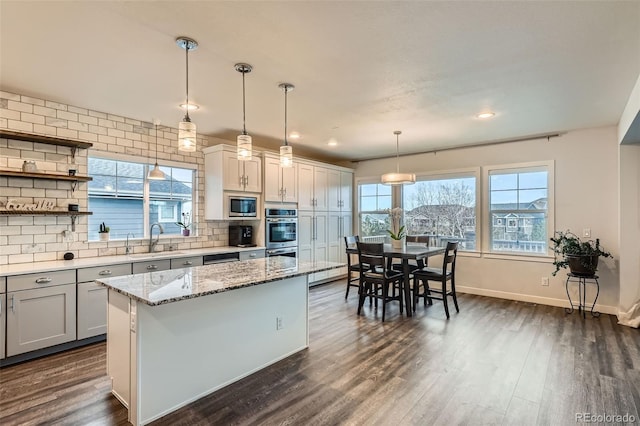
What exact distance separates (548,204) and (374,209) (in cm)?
300

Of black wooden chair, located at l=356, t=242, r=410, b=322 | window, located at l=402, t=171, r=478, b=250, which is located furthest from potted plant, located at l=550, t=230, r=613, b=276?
black wooden chair, located at l=356, t=242, r=410, b=322

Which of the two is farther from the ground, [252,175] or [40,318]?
[252,175]

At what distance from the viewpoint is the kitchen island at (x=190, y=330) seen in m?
2.13

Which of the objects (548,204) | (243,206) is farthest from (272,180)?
(548,204)

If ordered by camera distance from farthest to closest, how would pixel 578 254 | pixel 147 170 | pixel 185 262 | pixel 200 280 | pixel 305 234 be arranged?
pixel 305 234, pixel 147 170, pixel 578 254, pixel 185 262, pixel 200 280

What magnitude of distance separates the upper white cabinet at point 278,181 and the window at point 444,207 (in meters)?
2.24

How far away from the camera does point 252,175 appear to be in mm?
5098

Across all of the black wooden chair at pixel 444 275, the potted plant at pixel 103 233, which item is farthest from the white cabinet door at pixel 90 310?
the black wooden chair at pixel 444 275

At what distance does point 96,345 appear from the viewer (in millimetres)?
3424

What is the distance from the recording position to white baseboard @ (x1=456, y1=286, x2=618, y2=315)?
4.49 m

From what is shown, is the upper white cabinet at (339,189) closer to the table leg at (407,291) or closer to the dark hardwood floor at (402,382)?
the table leg at (407,291)

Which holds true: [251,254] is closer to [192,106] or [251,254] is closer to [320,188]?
[320,188]

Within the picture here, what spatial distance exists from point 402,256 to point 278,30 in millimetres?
3074

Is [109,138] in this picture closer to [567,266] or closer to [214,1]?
[214,1]
